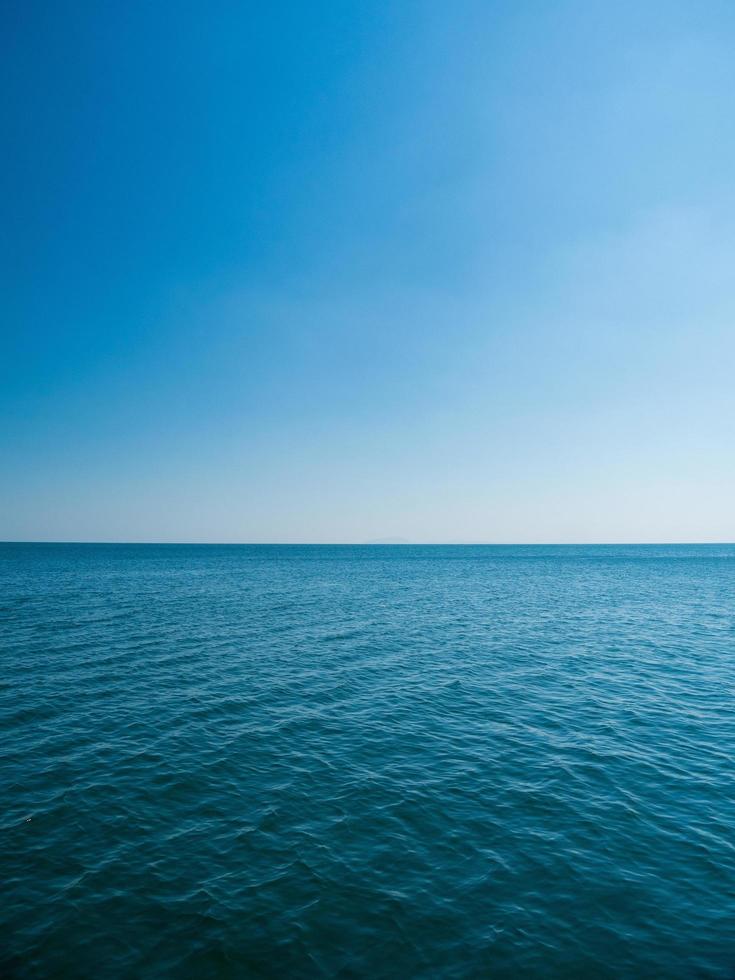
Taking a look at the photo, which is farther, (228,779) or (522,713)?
(522,713)

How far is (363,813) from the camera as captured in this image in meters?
15.7

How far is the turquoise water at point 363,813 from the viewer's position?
10.8 metres

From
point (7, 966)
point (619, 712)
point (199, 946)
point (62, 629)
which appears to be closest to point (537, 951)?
point (199, 946)

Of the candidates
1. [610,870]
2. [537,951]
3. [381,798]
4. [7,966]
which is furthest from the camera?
[381,798]

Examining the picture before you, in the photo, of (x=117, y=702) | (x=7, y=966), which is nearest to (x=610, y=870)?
(x=7, y=966)

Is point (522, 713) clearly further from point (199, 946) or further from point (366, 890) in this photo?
point (199, 946)

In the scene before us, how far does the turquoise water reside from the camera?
10.8 m

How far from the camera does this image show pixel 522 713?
24453 millimetres

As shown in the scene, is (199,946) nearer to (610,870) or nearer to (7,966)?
(7,966)

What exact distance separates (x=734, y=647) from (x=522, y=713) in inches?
1068

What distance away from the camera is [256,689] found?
1083 inches

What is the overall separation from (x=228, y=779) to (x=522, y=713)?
551 inches

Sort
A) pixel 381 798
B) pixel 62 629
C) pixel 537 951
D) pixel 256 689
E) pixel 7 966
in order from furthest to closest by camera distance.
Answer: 1. pixel 62 629
2. pixel 256 689
3. pixel 381 798
4. pixel 537 951
5. pixel 7 966

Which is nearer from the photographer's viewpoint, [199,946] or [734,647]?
[199,946]
